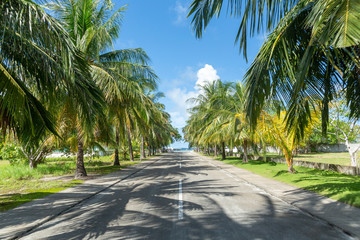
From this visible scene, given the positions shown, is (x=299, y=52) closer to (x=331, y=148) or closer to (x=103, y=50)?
(x=103, y=50)

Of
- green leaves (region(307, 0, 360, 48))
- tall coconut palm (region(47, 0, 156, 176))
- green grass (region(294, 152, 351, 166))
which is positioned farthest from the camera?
green grass (region(294, 152, 351, 166))

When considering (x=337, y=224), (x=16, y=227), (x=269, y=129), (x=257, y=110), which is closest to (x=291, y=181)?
(x=269, y=129)

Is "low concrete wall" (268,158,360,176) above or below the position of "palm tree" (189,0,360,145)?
below

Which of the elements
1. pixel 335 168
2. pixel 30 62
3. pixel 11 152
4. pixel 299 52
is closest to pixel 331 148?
pixel 335 168

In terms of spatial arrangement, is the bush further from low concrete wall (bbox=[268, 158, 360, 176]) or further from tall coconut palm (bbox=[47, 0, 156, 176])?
low concrete wall (bbox=[268, 158, 360, 176])

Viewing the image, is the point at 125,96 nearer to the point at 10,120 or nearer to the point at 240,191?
the point at 10,120

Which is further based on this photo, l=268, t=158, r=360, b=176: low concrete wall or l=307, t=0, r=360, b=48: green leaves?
l=268, t=158, r=360, b=176: low concrete wall

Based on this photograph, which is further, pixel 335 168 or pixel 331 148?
pixel 331 148

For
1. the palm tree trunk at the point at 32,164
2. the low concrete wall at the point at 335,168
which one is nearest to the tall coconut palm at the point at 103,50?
the palm tree trunk at the point at 32,164

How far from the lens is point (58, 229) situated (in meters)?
4.52

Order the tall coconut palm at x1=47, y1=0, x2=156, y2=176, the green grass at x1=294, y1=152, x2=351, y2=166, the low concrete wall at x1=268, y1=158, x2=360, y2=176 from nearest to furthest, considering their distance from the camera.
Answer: the tall coconut palm at x1=47, y1=0, x2=156, y2=176 < the low concrete wall at x1=268, y1=158, x2=360, y2=176 < the green grass at x1=294, y1=152, x2=351, y2=166

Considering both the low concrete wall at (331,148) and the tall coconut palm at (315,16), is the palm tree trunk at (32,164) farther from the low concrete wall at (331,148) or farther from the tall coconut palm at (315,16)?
the low concrete wall at (331,148)

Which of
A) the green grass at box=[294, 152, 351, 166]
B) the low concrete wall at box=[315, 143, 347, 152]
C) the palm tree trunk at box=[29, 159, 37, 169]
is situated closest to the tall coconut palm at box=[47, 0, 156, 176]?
the palm tree trunk at box=[29, 159, 37, 169]

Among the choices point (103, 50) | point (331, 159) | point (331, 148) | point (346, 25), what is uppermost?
point (103, 50)
